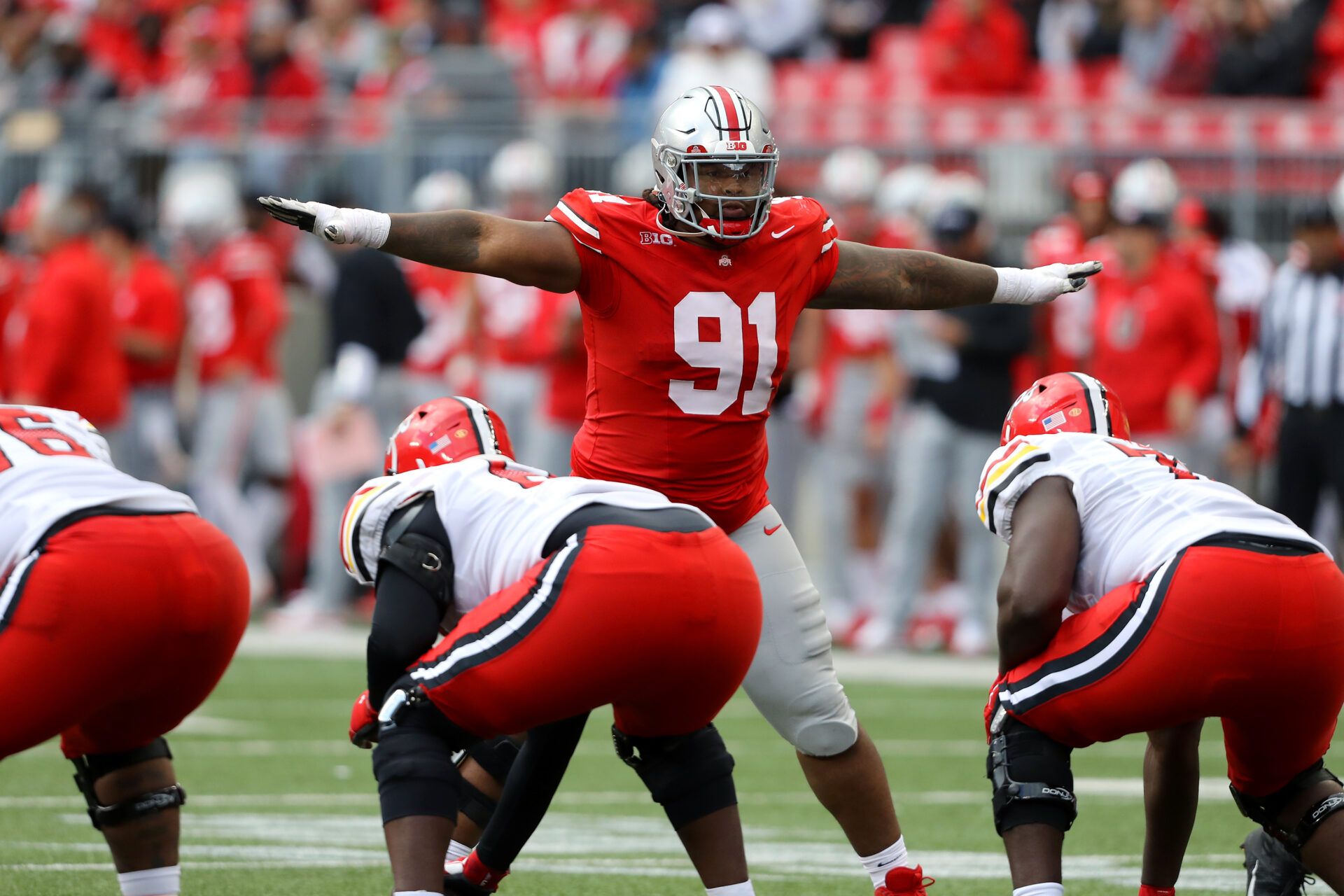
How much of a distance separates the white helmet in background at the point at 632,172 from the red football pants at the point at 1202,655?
828 cm

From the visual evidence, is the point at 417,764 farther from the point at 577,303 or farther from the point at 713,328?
the point at 577,303

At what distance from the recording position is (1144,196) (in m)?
10.7

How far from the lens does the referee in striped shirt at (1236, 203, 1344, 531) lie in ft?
31.6

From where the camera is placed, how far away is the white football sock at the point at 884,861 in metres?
4.91

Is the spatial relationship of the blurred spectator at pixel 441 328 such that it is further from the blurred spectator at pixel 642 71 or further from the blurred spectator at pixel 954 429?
the blurred spectator at pixel 954 429

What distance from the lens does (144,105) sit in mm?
15625

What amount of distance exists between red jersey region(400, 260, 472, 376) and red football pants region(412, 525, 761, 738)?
7625 mm

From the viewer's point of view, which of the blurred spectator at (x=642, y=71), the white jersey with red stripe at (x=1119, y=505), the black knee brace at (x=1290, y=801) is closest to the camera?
the white jersey with red stripe at (x=1119, y=505)

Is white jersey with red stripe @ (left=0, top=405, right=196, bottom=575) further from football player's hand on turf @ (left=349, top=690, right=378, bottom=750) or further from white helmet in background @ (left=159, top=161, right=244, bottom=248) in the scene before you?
white helmet in background @ (left=159, top=161, right=244, bottom=248)

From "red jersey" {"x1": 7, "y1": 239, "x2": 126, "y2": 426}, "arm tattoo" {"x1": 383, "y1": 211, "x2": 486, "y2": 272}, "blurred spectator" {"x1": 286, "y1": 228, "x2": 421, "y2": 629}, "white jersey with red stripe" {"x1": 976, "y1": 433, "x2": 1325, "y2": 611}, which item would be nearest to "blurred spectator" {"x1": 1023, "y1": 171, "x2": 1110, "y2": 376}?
"blurred spectator" {"x1": 286, "y1": 228, "x2": 421, "y2": 629}

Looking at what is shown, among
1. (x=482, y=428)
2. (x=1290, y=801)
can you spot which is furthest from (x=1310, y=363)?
(x=482, y=428)

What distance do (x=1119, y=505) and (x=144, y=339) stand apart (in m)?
8.48

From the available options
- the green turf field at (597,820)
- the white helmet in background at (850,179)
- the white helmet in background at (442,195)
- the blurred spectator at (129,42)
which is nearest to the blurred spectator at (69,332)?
the white helmet in background at (442,195)

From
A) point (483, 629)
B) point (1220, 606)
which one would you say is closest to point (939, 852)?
point (1220, 606)
